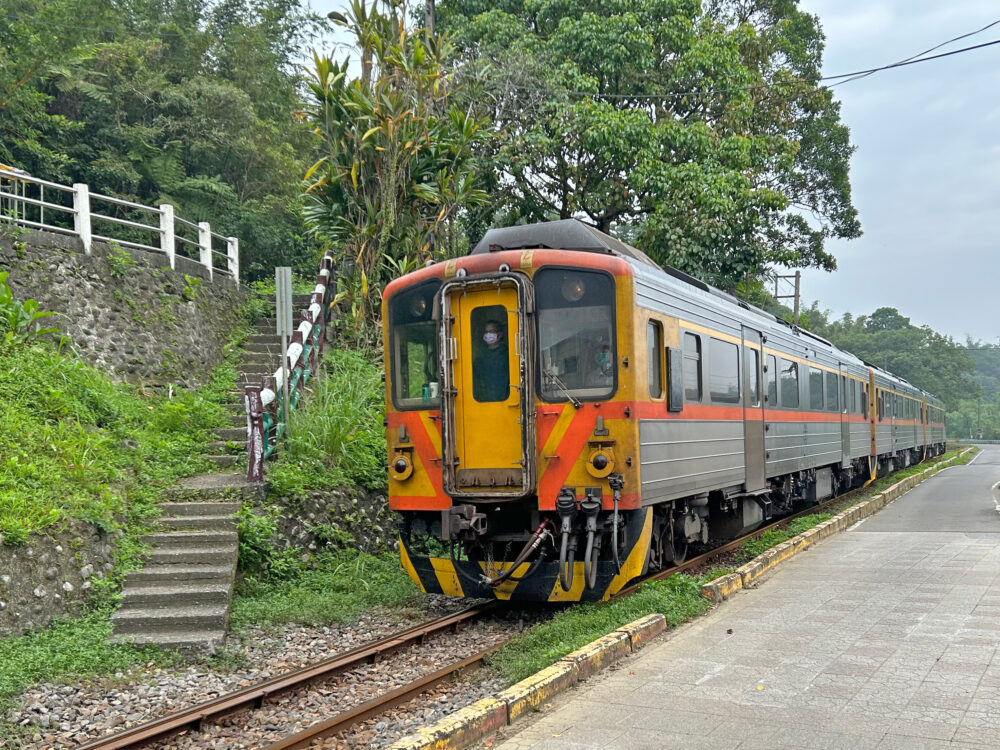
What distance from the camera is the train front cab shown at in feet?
23.4

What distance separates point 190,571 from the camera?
7.59m

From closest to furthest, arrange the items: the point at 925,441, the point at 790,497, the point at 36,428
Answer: the point at 36,428, the point at 790,497, the point at 925,441

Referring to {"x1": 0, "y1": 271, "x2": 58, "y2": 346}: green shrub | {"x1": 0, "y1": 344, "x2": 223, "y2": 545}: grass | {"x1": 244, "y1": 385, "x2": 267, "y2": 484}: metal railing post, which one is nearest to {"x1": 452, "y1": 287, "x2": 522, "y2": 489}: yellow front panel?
{"x1": 244, "y1": 385, "x2": 267, "y2": 484}: metal railing post

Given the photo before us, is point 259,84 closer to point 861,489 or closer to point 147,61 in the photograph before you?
point 147,61

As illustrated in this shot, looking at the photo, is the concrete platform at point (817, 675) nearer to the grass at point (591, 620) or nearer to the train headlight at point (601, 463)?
the grass at point (591, 620)

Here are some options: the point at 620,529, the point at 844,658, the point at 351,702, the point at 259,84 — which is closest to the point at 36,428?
the point at 351,702

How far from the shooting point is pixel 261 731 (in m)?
5.20

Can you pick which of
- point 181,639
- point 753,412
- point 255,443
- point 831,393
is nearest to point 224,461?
point 255,443

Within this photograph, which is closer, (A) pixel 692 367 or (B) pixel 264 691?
(B) pixel 264 691

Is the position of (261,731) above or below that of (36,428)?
below

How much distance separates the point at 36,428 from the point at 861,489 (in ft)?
56.2

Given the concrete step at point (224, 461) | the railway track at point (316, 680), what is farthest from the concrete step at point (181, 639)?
the concrete step at point (224, 461)

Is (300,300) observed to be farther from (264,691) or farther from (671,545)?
(264,691)

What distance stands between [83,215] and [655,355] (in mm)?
8502
